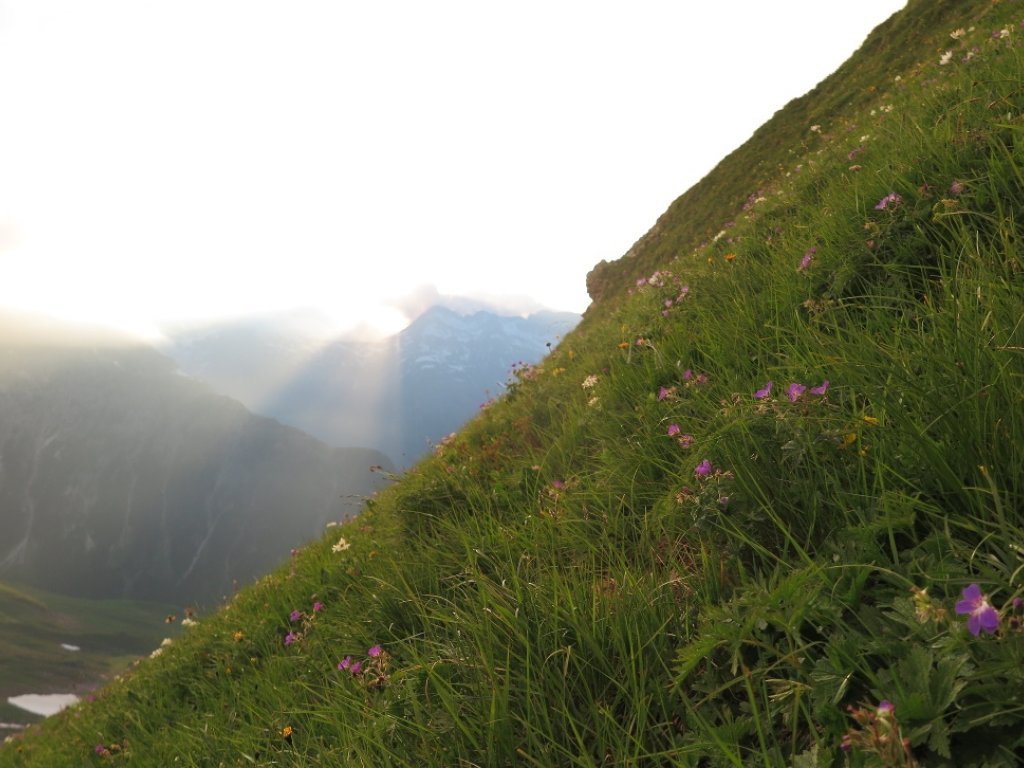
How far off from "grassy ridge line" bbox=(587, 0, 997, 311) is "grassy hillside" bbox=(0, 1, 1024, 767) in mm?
18658

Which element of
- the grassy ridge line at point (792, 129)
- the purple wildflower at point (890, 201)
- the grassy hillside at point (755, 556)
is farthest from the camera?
the grassy ridge line at point (792, 129)

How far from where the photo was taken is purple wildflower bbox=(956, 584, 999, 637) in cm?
115

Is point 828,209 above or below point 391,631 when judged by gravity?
above

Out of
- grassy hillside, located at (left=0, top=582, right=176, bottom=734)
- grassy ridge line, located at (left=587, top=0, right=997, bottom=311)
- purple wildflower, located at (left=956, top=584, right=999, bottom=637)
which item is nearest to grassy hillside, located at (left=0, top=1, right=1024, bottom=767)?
purple wildflower, located at (left=956, top=584, right=999, bottom=637)

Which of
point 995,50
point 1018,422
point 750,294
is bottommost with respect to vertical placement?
point 1018,422

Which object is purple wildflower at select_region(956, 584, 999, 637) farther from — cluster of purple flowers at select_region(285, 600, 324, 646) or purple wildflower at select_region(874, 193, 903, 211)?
cluster of purple flowers at select_region(285, 600, 324, 646)

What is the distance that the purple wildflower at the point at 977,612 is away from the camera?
1.15 meters

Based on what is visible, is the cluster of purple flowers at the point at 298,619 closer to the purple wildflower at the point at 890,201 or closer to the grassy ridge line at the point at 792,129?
the purple wildflower at the point at 890,201

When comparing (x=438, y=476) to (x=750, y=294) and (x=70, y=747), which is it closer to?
(x=750, y=294)

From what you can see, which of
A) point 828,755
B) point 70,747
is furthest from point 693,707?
point 70,747

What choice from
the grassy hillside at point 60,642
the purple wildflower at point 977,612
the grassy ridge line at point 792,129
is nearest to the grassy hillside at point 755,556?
the purple wildflower at point 977,612

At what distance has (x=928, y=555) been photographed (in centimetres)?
163

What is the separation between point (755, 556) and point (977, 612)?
3.15 ft

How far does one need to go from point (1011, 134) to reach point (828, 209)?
1.16m
